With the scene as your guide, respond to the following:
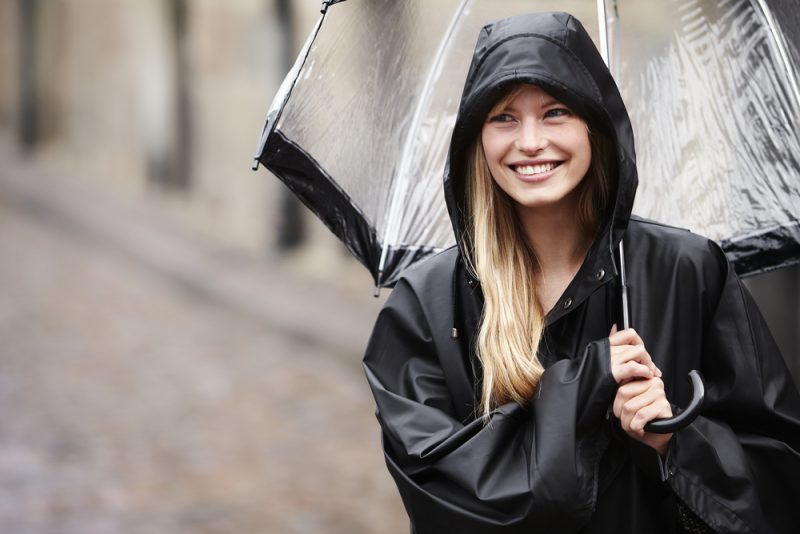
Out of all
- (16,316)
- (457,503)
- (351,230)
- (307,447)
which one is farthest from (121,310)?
(457,503)

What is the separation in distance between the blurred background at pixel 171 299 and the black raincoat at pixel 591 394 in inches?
119

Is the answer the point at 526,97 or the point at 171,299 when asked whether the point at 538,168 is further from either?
the point at 171,299

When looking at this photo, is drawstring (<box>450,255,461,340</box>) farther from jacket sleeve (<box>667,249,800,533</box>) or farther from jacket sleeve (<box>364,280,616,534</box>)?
jacket sleeve (<box>667,249,800,533</box>)

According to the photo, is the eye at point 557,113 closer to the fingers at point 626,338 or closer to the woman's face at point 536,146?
the woman's face at point 536,146

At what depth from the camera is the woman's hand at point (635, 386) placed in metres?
2.25

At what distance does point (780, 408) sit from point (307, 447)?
518cm

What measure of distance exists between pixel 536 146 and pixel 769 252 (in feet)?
2.30

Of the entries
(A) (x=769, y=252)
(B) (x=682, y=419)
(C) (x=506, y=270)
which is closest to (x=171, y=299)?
(A) (x=769, y=252)

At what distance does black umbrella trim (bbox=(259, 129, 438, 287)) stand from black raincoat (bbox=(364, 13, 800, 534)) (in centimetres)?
47

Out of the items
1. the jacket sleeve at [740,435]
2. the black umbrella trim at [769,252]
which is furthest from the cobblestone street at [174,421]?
the jacket sleeve at [740,435]

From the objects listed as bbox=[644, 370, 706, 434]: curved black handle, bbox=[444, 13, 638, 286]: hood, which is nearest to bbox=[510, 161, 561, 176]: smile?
bbox=[444, 13, 638, 286]: hood

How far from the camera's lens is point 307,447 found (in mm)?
7379

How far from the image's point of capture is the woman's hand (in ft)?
7.39

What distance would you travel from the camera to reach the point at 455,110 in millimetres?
3059
